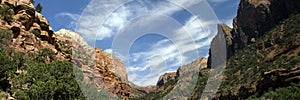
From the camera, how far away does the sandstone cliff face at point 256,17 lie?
154 meters

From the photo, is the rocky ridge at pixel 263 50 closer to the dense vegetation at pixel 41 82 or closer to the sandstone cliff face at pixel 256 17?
the sandstone cliff face at pixel 256 17

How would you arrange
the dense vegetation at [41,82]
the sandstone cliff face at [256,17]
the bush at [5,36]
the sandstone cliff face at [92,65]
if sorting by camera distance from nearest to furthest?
the dense vegetation at [41,82] → the bush at [5,36] → the sandstone cliff face at [92,65] → the sandstone cliff face at [256,17]

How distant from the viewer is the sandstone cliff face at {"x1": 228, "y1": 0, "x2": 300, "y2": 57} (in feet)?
504

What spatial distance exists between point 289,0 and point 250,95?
7545 cm

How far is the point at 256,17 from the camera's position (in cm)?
17638

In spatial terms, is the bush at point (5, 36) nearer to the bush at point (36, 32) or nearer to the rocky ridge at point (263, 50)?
the bush at point (36, 32)

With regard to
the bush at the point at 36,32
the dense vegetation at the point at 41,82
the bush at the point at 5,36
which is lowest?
the dense vegetation at the point at 41,82

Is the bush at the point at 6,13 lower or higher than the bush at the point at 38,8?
lower

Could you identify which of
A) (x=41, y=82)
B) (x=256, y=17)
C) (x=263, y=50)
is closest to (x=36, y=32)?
(x=41, y=82)

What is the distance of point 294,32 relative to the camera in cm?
10675

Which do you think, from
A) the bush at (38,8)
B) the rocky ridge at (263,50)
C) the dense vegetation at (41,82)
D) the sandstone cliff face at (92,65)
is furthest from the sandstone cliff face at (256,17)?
the dense vegetation at (41,82)

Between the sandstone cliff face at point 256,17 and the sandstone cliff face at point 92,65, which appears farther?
the sandstone cliff face at point 256,17

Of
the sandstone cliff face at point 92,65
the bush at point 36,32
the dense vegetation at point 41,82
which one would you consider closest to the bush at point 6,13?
the bush at point 36,32

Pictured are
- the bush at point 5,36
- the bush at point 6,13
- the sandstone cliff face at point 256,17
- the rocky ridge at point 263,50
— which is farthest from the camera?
the sandstone cliff face at point 256,17
